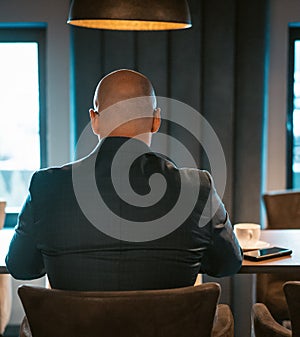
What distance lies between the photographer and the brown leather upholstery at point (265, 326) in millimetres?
2058

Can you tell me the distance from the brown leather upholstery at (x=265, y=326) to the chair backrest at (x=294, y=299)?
300mm

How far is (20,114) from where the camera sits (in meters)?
3.78

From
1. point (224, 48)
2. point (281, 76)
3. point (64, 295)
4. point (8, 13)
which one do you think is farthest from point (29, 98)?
point (64, 295)

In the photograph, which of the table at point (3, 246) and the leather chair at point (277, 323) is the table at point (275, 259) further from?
the leather chair at point (277, 323)

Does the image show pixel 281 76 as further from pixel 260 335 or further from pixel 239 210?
pixel 260 335

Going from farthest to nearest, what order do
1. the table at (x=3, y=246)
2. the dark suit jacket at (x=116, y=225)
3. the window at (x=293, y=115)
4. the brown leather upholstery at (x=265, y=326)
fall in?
1. the window at (x=293, y=115)
2. the brown leather upholstery at (x=265, y=326)
3. the table at (x=3, y=246)
4. the dark suit jacket at (x=116, y=225)

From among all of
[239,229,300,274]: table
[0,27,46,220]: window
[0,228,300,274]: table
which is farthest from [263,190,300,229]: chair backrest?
[0,27,46,220]: window

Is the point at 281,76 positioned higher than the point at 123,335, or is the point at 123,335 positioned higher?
the point at 281,76

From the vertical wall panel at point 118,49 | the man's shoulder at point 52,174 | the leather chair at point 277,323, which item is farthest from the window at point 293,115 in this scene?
the man's shoulder at point 52,174

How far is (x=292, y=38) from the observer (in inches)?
143

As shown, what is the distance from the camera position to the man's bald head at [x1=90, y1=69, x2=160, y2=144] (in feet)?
5.96

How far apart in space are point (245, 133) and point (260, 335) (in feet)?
4.96

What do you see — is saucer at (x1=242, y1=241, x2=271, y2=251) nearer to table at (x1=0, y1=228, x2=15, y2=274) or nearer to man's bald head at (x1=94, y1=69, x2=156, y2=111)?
man's bald head at (x1=94, y1=69, x2=156, y2=111)

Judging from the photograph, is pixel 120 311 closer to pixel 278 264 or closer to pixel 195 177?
pixel 195 177
